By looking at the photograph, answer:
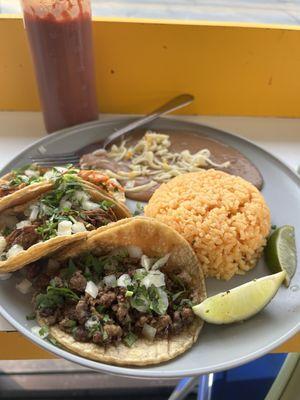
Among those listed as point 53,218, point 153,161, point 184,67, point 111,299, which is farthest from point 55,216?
point 184,67

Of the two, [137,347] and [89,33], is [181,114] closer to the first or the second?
[89,33]

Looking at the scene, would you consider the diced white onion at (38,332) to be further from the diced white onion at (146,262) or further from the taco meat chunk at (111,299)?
the diced white onion at (146,262)

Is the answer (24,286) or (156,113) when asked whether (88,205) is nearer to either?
(24,286)

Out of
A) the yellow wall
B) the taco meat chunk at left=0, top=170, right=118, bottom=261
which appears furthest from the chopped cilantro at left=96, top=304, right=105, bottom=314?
the yellow wall

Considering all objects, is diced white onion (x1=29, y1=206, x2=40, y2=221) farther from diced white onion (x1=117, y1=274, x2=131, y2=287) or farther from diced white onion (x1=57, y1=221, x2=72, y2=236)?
diced white onion (x1=117, y1=274, x2=131, y2=287)

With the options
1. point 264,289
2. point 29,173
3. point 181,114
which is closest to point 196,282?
point 264,289

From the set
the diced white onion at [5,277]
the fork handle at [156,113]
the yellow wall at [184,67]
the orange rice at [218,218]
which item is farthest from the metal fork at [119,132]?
the diced white onion at [5,277]
